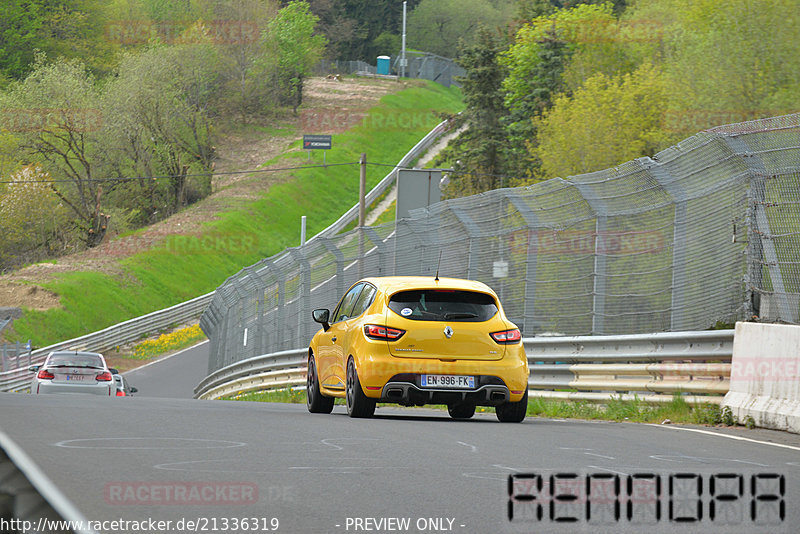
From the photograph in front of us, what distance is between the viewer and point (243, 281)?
2991 centimetres

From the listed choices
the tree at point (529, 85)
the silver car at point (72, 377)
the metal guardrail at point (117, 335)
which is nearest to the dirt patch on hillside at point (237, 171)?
the metal guardrail at point (117, 335)

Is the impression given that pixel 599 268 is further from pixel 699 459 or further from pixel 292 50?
pixel 292 50

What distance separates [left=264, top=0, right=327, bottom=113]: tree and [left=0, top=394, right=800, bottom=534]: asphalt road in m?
103

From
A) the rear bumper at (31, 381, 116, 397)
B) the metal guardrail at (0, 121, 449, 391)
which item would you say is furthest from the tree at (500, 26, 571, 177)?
the rear bumper at (31, 381, 116, 397)

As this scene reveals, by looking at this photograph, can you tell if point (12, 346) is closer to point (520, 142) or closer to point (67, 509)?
point (520, 142)

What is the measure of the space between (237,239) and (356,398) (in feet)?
218

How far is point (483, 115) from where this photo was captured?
71.8 meters

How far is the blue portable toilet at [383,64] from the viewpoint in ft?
436

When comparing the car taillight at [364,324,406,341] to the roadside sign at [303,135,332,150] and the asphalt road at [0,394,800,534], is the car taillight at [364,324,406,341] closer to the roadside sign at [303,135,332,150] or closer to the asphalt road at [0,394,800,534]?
the asphalt road at [0,394,800,534]

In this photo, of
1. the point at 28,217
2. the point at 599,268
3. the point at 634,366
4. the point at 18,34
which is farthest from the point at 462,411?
the point at 18,34

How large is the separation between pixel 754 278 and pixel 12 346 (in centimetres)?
4358

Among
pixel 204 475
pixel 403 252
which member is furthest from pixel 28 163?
pixel 204 475

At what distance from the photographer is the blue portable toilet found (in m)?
133

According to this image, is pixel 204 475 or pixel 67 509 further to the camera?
pixel 204 475
